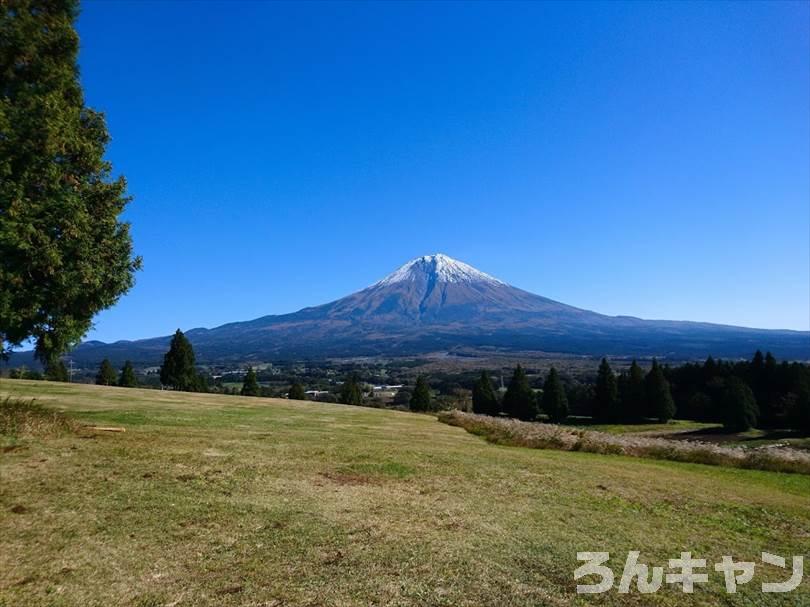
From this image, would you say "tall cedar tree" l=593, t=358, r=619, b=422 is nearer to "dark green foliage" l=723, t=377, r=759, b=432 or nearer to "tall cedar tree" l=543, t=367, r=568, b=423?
"tall cedar tree" l=543, t=367, r=568, b=423

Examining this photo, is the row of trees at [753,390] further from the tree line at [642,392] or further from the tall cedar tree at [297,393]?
the tall cedar tree at [297,393]

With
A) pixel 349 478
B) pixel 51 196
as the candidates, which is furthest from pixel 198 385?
pixel 349 478

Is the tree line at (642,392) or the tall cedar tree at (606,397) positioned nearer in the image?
the tree line at (642,392)

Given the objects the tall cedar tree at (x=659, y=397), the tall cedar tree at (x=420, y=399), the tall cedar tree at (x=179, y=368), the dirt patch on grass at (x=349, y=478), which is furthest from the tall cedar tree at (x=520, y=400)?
the dirt patch on grass at (x=349, y=478)

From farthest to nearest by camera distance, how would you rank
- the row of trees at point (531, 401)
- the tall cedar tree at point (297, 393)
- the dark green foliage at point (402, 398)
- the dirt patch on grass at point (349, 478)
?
the dark green foliage at point (402, 398) → the row of trees at point (531, 401) → the tall cedar tree at point (297, 393) → the dirt patch on grass at point (349, 478)

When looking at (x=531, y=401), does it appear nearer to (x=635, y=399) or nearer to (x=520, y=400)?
(x=520, y=400)

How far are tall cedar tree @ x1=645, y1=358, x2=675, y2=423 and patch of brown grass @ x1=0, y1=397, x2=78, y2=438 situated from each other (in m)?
67.7

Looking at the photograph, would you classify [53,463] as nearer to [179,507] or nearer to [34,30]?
[179,507]

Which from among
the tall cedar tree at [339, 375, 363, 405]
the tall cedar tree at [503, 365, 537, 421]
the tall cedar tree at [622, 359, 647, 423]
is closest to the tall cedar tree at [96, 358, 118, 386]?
the tall cedar tree at [339, 375, 363, 405]

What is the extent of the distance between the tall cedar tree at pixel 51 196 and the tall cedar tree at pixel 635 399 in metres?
69.0

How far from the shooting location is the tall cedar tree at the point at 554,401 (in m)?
74.9

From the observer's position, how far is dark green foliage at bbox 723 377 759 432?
191 ft

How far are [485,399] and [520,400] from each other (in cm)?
562

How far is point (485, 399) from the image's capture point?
3081 inches
